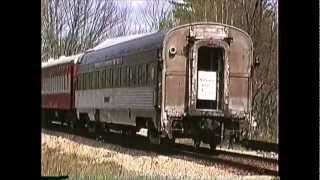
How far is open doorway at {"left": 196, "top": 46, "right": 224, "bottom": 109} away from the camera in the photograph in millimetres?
1360

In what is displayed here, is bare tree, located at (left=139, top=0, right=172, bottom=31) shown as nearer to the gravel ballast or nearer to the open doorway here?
the open doorway

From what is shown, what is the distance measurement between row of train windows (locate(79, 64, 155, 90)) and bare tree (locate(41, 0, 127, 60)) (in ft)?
0.29

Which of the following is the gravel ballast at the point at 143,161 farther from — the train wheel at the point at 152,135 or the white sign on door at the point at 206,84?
the white sign on door at the point at 206,84

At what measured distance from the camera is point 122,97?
137 cm

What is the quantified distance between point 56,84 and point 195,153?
1.19ft

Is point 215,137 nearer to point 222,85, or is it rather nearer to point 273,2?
point 222,85

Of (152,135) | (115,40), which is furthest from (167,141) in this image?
(115,40)

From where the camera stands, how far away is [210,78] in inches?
53.8

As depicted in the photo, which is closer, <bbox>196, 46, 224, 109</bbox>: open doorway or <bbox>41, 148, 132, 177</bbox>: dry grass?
<bbox>41, 148, 132, 177</bbox>: dry grass

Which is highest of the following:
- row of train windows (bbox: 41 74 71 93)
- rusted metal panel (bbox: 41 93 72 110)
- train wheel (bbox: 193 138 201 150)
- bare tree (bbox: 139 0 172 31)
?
bare tree (bbox: 139 0 172 31)

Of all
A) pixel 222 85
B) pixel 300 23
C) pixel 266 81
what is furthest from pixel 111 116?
pixel 300 23

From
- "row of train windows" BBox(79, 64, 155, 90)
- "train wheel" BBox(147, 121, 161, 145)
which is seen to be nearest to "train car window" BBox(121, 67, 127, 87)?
"row of train windows" BBox(79, 64, 155, 90)

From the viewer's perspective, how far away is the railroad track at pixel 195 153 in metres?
1.34

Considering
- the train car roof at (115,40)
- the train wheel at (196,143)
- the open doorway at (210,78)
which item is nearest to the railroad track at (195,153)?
the train wheel at (196,143)
